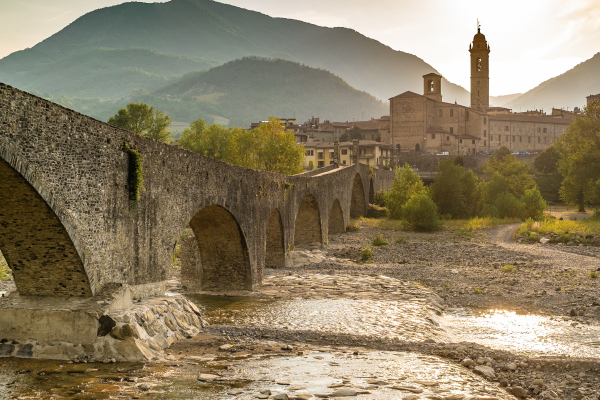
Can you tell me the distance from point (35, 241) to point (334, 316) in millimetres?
9647

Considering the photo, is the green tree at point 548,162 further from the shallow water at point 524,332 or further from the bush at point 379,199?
the shallow water at point 524,332

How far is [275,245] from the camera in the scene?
2798cm

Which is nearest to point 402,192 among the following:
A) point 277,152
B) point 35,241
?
point 277,152

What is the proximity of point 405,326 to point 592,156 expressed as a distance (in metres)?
39.3

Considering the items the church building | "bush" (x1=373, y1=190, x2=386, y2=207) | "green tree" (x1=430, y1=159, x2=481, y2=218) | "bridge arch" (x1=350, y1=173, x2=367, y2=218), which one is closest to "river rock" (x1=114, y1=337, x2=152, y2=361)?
"green tree" (x1=430, y1=159, x2=481, y2=218)

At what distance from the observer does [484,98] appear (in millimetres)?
126688

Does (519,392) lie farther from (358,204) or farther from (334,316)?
(358,204)

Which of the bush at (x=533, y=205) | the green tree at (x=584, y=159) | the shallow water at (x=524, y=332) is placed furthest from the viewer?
the bush at (x=533, y=205)

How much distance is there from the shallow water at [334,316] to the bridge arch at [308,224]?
49.6ft

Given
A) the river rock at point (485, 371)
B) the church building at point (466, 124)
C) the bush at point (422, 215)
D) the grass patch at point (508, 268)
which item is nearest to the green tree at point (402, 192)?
the bush at point (422, 215)

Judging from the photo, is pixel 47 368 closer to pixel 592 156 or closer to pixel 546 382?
pixel 546 382

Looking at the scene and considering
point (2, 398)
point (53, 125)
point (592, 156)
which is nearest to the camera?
point (2, 398)

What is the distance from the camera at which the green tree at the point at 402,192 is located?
54.9 m

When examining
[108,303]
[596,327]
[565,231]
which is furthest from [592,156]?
[108,303]
